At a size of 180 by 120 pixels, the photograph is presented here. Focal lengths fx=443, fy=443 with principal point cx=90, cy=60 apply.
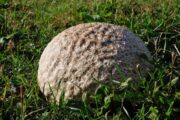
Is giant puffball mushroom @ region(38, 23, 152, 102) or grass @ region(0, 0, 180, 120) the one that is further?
giant puffball mushroom @ region(38, 23, 152, 102)

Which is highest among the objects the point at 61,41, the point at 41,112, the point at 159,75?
the point at 61,41

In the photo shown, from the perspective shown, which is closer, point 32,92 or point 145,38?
point 32,92

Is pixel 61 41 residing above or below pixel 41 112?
above

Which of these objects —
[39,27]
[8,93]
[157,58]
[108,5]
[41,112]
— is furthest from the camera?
[108,5]

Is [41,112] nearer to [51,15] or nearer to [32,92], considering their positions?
[32,92]

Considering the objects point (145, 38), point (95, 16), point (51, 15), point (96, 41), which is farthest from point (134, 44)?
point (51, 15)
